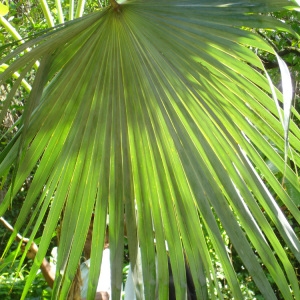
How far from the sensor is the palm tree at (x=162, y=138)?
1.07 meters

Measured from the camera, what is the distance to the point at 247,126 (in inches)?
44.1

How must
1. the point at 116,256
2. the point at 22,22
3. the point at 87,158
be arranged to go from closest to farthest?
the point at 116,256
the point at 87,158
the point at 22,22

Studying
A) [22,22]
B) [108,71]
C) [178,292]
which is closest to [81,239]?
[178,292]

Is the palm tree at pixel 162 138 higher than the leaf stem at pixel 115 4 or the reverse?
the reverse

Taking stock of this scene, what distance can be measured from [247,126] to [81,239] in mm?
466

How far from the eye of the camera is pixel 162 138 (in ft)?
3.99

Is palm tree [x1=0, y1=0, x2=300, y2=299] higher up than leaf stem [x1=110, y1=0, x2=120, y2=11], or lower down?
lower down

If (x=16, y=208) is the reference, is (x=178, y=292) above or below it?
above

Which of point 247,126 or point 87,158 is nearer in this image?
point 247,126

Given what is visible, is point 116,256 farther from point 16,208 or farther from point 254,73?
point 16,208

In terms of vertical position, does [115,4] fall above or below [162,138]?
above

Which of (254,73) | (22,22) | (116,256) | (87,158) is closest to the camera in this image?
(254,73)

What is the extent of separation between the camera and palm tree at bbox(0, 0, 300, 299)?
3.52 feet

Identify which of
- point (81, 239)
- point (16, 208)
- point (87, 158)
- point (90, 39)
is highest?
point (90, 39)
